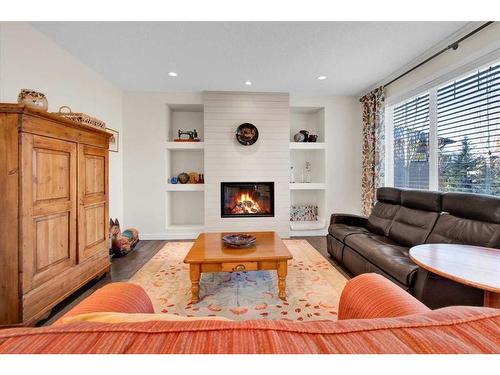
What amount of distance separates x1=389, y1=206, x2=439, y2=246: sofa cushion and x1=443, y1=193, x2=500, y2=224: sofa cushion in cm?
17

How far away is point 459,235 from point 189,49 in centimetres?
325

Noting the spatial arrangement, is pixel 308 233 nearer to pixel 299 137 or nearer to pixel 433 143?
pixel 299 137

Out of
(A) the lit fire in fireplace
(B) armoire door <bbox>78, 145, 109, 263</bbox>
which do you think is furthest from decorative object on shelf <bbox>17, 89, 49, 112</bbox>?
(A) the lit fire in fireplace

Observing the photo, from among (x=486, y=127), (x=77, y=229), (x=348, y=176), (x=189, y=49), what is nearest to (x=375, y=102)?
(x=348, y=176)

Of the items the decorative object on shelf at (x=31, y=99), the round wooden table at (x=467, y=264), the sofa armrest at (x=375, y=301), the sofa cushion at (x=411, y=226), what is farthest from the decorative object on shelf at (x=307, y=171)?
the decorative object on shelf at (x=31, y=99)

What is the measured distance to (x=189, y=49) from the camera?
2.73 meters

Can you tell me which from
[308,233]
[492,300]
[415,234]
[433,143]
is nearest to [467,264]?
[492,300]

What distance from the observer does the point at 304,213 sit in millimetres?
4738

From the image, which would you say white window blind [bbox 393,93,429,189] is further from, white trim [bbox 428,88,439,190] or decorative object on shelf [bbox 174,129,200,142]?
decorative object on shelf [bbox 174,129,200,142]

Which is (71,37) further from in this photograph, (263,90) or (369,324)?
(369,324)

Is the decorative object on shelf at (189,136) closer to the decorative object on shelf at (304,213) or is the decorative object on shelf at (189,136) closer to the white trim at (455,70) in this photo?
the decorative object on shelf at (304,213)

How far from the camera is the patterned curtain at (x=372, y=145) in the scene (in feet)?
12.4

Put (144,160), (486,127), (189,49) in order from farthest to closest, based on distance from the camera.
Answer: (144,160)
(189,49)
(486,127)

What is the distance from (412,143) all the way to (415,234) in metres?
1.60
